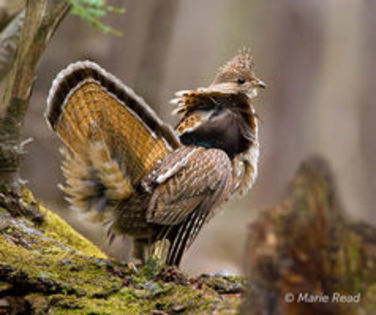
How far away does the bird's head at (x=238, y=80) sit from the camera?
3.80 m

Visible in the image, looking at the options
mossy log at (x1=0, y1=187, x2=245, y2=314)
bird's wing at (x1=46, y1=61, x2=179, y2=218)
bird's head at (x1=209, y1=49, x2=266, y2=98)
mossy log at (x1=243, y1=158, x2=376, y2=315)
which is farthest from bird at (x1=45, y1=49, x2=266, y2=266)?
mossy log at (x1=243, y1=158, x2=376, y2=315)

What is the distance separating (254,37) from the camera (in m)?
14.8

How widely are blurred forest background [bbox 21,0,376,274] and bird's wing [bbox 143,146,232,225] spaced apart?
274 mm

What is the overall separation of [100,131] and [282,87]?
7126 mm

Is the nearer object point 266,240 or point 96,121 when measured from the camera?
point 266,240

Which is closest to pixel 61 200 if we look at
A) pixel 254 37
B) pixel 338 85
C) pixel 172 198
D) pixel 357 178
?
pixel 338 85

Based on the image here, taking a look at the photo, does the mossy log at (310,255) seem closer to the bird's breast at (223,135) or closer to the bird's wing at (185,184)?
the bird's wing at (185,184)

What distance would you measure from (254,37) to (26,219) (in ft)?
39.4

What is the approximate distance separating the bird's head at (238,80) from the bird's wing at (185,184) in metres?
0.54

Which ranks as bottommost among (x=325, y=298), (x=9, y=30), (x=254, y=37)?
(x=325, y=298)

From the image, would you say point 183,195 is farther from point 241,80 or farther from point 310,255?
point 310,255

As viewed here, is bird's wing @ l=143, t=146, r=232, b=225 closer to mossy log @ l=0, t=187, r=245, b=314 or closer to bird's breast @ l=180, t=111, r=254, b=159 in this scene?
bird's breast @ l=180, t=111, r=254, b=159

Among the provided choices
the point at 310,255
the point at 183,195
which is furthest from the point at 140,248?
the point at 310,255

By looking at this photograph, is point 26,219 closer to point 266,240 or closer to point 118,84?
point 118,84
